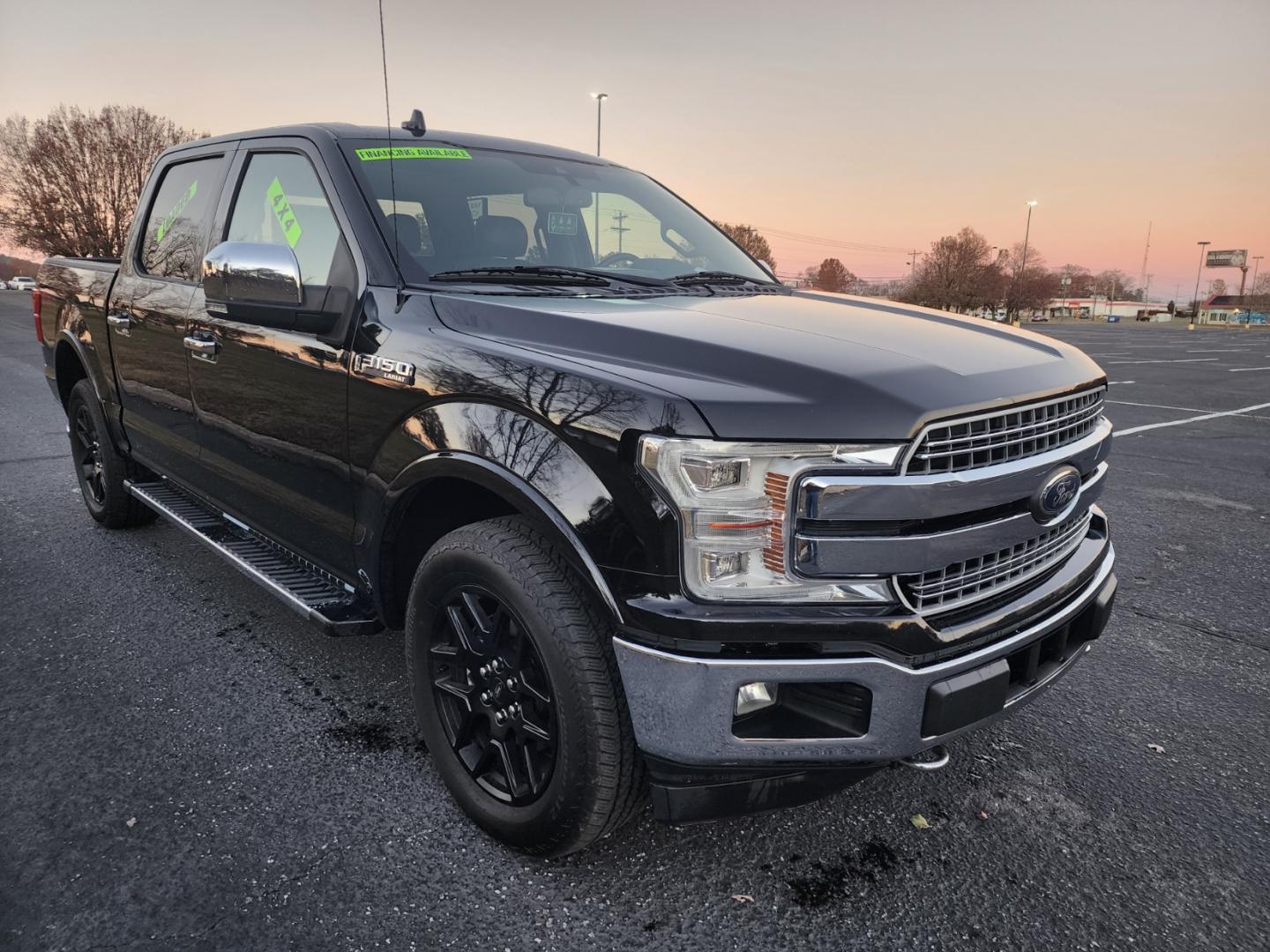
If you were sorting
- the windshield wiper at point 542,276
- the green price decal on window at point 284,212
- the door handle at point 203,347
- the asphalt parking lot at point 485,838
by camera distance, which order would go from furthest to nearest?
the door handle at point 203,347
the green price decal on window at point 284,212
the windshield wiper at point 542,276
the asphalt parking lot at point 485,838

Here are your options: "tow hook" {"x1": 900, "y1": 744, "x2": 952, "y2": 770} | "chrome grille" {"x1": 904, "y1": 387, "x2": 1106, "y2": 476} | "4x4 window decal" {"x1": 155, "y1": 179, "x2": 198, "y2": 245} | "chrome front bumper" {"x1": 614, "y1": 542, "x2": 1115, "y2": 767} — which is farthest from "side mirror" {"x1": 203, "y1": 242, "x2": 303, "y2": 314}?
"tow hook" {"x1": 900, "y1": 744, "x2": 952, "y2": 770}

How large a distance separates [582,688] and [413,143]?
210 centimetres

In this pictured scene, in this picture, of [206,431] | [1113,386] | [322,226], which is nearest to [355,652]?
[206,431]

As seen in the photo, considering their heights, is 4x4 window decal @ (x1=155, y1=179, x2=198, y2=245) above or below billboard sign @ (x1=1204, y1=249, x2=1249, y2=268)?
below

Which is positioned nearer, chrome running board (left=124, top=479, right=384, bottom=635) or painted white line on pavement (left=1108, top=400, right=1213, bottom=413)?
chrome running board (left=124, top=479, right=384, bottom=635)

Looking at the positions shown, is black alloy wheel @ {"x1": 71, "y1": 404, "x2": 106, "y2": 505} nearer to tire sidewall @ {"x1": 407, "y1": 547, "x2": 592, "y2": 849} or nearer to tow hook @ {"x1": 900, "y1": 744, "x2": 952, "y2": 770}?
tire sidewall @ {"x1": 407, "y1": 547, "x2": 592, "y2": 849}

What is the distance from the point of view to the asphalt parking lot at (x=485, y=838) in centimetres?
194

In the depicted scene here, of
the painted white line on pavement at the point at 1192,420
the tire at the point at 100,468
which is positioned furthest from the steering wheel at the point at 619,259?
the painted white line on pavement at the point at 1192,420

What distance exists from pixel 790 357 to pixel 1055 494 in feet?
2.42

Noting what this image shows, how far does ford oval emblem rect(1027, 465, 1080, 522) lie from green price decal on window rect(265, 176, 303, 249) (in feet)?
7.89

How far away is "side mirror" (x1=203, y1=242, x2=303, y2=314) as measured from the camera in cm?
241

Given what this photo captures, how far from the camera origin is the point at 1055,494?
6.58ft

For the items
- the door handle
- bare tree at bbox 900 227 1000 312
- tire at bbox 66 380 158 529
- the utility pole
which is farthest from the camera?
bare tree at bbox 900 227 1000 312

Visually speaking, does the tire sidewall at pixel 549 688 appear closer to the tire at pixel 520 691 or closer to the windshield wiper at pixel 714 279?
the tire at pixel 520 691
